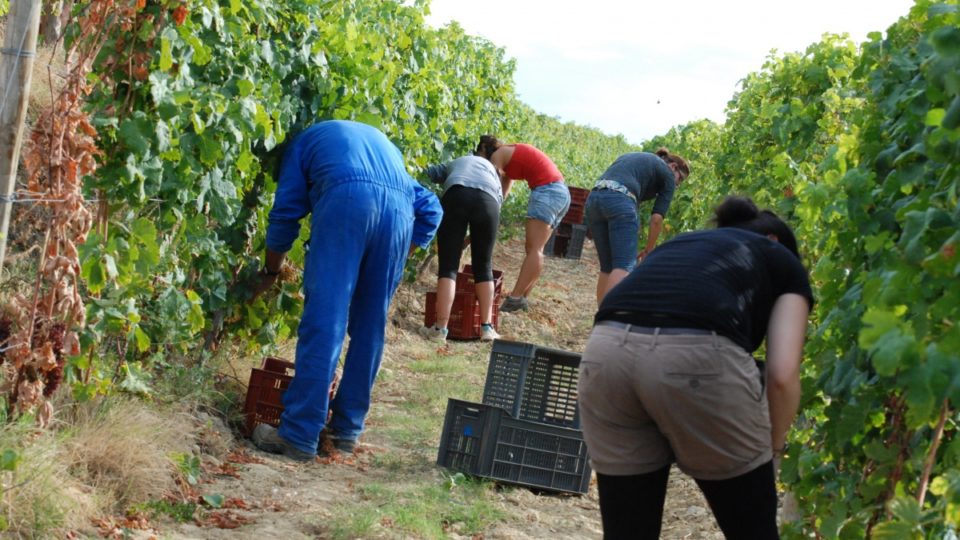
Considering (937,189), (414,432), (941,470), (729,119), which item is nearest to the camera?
(937,189)

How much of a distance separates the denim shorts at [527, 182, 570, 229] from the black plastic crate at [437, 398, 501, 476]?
4.67 meters

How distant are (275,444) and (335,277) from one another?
32.4 inches

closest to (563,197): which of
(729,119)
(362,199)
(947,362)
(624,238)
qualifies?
(624,238)

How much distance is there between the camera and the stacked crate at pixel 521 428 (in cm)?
559

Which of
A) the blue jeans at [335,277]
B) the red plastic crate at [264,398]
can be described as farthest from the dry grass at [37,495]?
the red plastic crate at [264,398]

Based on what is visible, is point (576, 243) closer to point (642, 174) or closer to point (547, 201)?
point (547, 201)

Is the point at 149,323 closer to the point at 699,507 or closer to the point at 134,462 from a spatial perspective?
the point at 134,462

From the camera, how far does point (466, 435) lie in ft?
18.6

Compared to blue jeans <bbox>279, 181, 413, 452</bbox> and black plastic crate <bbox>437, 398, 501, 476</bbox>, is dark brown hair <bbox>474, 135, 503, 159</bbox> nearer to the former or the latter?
blue jeans <bbox>279, 181, 413, 452</bbox>

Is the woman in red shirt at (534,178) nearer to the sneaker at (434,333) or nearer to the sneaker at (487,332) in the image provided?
the sneaker at (487,332)

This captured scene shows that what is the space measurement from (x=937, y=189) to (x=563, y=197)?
755 cm

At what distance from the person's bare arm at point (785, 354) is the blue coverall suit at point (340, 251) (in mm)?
2737

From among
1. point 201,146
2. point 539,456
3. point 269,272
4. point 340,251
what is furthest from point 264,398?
point 201,146

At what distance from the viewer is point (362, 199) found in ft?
18.2
